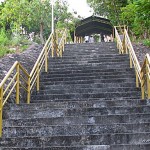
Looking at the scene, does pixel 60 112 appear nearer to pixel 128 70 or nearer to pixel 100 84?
pixel 100 84

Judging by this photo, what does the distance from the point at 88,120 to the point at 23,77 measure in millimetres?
3862

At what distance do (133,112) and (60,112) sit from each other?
139 cm

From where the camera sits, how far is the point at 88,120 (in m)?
6.06

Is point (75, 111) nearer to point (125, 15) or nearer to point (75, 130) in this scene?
point (75, 130)

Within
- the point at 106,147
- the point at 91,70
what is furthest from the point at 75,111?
the point at 91,70

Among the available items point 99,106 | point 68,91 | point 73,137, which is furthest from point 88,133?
point 68,91

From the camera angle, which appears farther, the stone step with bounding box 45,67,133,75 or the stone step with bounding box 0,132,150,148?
the stone step with bounding box 45,67,133,75

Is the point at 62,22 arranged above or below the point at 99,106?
above

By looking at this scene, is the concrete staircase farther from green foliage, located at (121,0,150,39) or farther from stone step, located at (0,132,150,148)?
green foliage, located at (121,0,150,39)

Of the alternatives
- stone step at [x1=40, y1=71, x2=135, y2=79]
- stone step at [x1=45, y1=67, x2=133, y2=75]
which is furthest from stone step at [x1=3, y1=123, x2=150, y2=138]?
stone step at [x1=45, y1=67, x2=133, y2=75]

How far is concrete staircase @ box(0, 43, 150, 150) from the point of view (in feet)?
17.4

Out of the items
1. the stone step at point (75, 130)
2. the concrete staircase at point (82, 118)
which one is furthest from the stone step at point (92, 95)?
the stone step at point (75, 130)

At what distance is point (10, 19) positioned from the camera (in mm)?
19781

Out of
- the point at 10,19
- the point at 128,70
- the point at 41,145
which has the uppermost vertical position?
the point at 10,19
